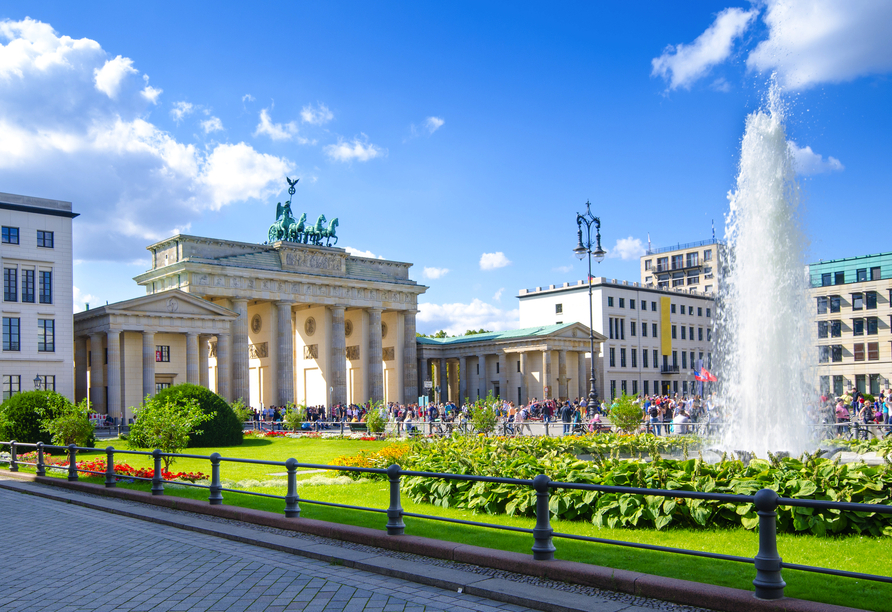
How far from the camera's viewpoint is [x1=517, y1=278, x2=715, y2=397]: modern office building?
87.7 metres

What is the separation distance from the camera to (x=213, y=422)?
35.3 metres

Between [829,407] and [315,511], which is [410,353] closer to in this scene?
[829,407]

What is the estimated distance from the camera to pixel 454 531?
1116 centimetres

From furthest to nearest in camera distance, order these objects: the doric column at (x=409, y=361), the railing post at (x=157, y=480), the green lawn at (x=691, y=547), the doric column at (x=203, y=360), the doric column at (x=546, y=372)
A: the doric column at (x=409, y=361) < the doric column at (x=546, y=372) < the doric column at (x=203, y=360) < the railing post at (x=157, y=480) < the green lawn at (x=691, y=547)

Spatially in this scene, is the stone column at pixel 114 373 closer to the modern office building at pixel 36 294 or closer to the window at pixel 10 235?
the modern office building at pixel 36 294

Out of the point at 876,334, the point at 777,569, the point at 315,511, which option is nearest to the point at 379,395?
the point at 876,334

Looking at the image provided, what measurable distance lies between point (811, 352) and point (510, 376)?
63274mm

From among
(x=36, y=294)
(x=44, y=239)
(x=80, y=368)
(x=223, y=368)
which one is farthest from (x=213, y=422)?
(x=223, y=368)

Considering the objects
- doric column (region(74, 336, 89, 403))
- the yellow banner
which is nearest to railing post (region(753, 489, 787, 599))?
doric column (region(74, 336, 89, 403))

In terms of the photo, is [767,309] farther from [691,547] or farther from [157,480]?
[157,480]

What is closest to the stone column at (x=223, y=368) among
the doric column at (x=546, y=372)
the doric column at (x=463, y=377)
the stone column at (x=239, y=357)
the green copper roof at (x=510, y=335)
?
the stone column at (x=239, y=357)

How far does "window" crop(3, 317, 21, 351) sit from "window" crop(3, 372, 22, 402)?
69.0 inches

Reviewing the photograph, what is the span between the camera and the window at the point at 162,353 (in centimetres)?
5858

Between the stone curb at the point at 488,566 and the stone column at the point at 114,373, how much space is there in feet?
141
